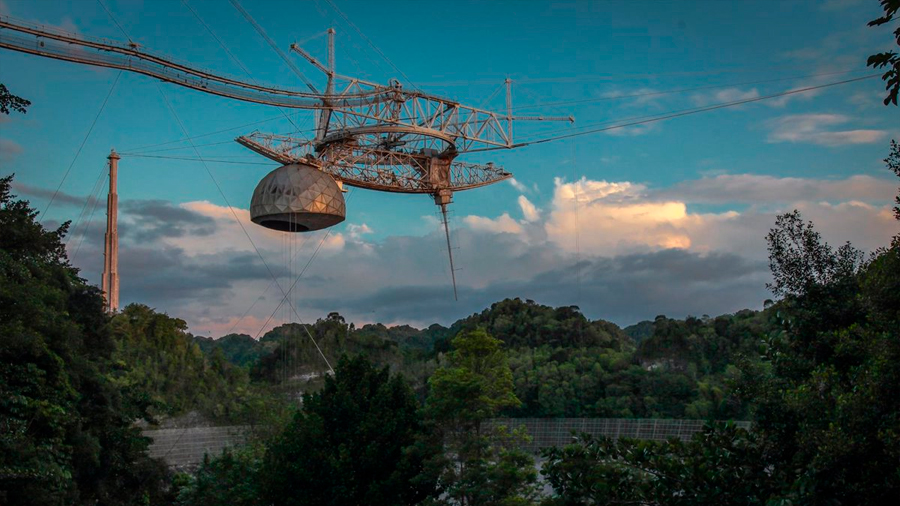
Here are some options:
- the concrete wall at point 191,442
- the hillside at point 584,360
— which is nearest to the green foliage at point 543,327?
the hillside at point 584,360

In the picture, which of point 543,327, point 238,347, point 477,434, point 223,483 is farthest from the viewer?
point 238,347

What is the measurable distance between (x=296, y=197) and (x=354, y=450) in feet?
31.2

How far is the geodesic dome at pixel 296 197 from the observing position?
28.8 m

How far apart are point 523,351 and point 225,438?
64.5 feet

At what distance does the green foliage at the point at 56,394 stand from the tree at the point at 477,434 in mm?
8349

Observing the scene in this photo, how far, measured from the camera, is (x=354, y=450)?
22578 millimetres

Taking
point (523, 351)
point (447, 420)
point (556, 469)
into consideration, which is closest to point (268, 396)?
point (523, 351)

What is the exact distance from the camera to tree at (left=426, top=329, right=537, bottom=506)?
19.9 m

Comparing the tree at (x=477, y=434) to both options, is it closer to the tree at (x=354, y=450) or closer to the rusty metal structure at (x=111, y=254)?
the tree at (x=354, y=450)

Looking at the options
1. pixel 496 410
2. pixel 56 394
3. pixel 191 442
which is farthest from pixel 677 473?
pixel 191 442

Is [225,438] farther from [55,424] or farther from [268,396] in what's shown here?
[55,424]

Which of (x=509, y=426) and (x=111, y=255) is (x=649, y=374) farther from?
(x=111, y=255)

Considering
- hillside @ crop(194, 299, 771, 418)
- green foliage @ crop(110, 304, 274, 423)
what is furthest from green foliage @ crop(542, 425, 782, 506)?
green foliage @ crop(110, 304, 274, 423)

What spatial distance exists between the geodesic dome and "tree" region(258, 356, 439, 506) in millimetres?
6637
